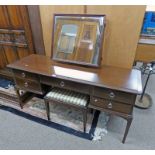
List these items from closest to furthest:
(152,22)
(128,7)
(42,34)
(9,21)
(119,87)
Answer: (119,87)
(128,7)
(42,34)
(9,21)
(152,22)

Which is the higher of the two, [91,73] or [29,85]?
[91,73]

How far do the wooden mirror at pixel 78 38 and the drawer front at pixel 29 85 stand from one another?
1.30 ft

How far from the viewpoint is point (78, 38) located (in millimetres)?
1569

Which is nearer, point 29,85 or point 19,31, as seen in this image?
point 29,85

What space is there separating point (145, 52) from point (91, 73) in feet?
3.27

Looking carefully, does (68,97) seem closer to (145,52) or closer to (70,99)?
(70,99)

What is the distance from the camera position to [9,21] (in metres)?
2.05

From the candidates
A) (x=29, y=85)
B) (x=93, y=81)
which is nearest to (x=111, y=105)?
(x=93, y=81)

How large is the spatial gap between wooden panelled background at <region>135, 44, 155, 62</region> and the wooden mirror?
2.55 feet

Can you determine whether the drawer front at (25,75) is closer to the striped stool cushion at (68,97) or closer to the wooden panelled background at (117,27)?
the striped stool cushion at (68,97)

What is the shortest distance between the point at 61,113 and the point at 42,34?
42.9 inches

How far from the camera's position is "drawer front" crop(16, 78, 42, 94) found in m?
1.68
